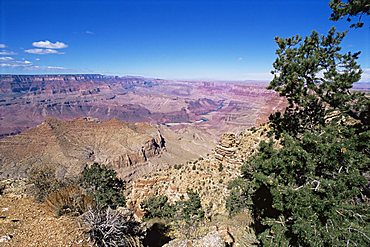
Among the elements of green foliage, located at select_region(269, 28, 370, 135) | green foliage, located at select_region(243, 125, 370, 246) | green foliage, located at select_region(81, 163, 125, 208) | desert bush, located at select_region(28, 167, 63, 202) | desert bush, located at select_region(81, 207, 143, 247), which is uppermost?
green foliage, located at select_region(269, 28, 370, 135)

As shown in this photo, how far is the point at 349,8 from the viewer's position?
891 cm

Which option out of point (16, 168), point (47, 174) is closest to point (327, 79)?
point (47, 174)

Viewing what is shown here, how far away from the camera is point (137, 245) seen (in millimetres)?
8109

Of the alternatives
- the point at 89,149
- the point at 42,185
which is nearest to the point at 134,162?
the point at 89,149

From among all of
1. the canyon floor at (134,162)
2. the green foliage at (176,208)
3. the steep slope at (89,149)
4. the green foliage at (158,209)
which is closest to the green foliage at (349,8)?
the canyon floor at (134,162)

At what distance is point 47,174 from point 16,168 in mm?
84183

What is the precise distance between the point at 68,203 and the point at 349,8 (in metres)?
12.8

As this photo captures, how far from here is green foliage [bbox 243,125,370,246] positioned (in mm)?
7129

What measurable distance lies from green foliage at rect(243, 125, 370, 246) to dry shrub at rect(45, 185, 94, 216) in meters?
6.83

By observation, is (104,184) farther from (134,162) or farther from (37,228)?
(134,162)

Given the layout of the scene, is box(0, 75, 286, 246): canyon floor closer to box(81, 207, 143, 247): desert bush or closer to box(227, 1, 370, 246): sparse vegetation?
box(81, 207, 143, 247): desert bush

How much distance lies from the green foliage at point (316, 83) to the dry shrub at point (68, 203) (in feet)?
29.7

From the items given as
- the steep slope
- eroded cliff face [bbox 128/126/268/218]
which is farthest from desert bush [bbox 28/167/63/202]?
the steep slope

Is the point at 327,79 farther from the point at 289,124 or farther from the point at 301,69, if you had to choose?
the point at 289,124
